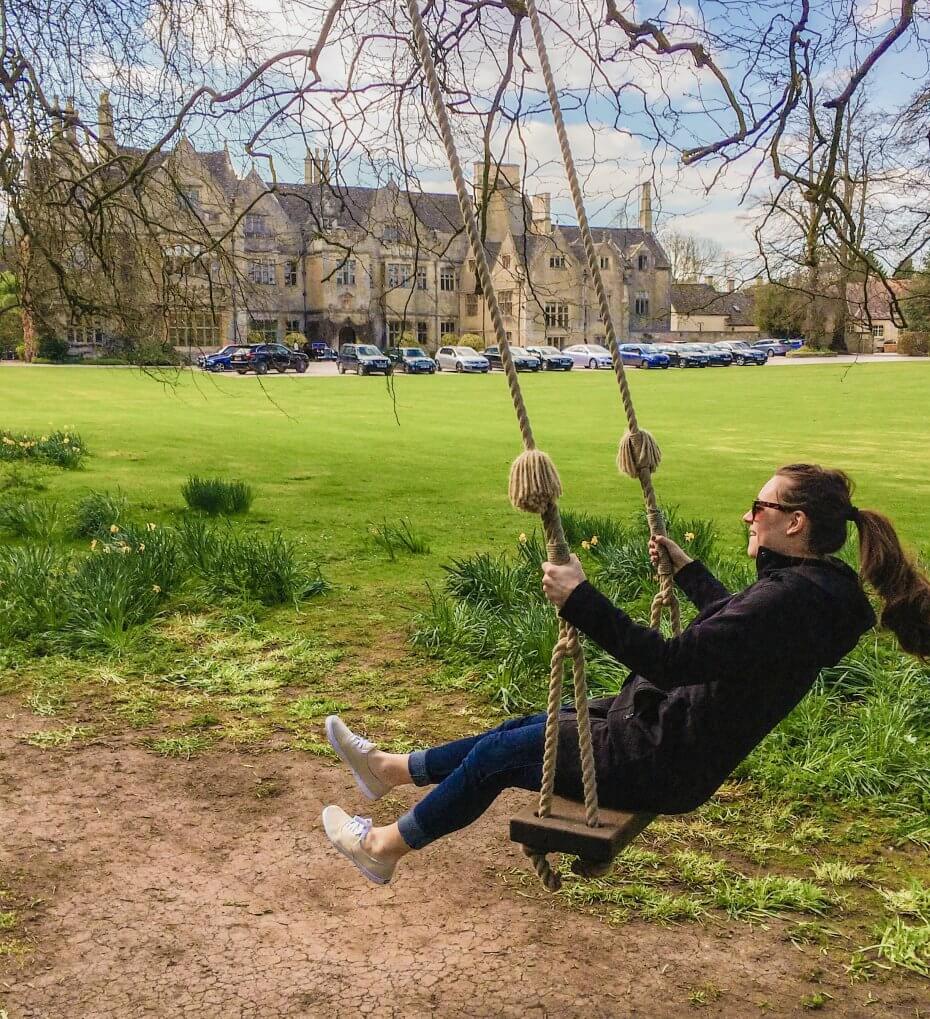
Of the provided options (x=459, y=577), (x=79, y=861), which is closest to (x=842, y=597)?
(x=79, y=861)

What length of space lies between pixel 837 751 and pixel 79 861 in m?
3.05

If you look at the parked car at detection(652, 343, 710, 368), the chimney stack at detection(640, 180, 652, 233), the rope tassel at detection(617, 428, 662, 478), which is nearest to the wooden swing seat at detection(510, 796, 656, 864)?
the rope tassel at detection(617, 428, 662, 478)

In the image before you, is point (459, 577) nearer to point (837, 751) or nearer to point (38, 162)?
point (837, 751)

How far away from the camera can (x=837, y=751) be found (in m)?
4.59

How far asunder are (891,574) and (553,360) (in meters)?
49.4

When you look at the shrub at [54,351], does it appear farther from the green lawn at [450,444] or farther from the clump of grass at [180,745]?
the clump of grass at [180,745]

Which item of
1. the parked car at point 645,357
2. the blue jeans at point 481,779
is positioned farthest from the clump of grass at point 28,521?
the parked car at point 645,357

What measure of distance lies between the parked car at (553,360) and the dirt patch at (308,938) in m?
48.0

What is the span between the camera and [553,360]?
51656mm

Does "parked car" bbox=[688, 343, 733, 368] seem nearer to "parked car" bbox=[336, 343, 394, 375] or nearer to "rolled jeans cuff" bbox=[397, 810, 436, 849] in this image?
"parked car" bbox=[336, 343, 394, 375]

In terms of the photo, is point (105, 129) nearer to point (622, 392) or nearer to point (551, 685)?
point (622, 392)

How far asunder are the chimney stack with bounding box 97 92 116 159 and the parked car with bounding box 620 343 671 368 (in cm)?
4362

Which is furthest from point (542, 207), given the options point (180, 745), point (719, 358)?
point (719, 358)

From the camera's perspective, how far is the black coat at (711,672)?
2635 mm
